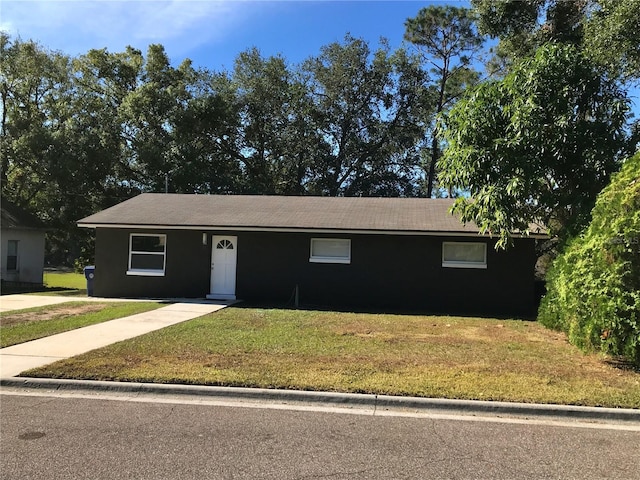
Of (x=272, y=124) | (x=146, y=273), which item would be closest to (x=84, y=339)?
(x=146, y=273)

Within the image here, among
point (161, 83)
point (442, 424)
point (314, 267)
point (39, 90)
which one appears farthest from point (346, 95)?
point (442, 424)

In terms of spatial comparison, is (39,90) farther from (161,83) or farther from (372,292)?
(372,292)

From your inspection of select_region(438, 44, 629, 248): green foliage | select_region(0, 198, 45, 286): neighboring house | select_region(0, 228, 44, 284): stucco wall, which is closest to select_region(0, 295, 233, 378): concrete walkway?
select_region(438, 44, 629, 248): green foliage

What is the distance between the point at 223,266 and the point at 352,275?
427cm

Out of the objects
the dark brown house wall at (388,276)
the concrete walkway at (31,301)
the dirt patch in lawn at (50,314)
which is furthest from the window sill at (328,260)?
the dirt patch in lawn at (50,314)

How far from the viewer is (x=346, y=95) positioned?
37688mm

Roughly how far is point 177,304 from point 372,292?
19.3 ft

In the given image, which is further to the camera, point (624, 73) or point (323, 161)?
point (323, 161)

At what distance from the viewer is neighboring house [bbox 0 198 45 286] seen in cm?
2477

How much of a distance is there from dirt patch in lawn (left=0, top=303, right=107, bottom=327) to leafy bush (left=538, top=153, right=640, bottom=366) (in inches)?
435

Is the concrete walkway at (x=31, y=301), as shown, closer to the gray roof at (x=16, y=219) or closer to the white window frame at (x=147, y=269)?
the white window frame at (x=147, y=269)

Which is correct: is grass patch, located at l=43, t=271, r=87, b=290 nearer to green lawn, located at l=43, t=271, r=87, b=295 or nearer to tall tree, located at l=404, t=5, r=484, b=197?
green lawn, located at l=43, t=271, r=87, b=295

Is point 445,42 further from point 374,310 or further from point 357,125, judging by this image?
point 374,310

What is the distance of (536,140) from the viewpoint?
1133cm
